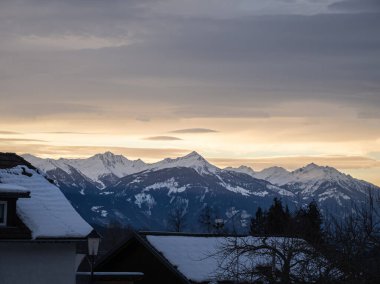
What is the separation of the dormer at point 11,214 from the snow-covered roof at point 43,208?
0.47ft

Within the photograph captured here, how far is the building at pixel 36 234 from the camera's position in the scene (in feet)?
100

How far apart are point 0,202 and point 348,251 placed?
1198 centimetres

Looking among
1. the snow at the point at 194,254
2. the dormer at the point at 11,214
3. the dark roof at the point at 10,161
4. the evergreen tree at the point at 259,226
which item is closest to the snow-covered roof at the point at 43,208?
the dormer at the point at 11,214

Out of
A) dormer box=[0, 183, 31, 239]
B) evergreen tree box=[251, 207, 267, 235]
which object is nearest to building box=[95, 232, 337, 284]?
evergreen tree box=[251, 207, 267, 235]

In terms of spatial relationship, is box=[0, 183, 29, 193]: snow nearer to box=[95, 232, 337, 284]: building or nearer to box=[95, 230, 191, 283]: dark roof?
box=[95, 232, 337, 284]: building

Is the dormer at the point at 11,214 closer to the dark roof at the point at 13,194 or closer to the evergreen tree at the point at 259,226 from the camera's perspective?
the dark roof at the point at 13,194

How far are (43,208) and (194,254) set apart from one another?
1504 cm

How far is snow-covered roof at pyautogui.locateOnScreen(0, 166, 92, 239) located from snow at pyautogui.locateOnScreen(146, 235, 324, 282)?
1022 centimetres

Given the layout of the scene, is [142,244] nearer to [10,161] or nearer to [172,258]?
[172,258]

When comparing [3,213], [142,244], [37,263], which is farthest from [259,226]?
[3,213]

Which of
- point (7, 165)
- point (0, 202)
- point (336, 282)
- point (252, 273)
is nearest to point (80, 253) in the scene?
point (7, 165)

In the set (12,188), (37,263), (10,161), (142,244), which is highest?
(10,161)

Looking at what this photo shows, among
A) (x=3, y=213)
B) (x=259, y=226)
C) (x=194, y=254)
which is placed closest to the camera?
(x=3, y=213)

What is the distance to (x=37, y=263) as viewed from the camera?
103 feet
